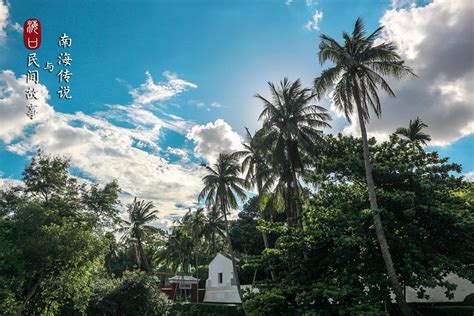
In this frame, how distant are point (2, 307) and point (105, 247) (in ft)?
22.0

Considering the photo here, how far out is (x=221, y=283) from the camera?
1646 inches

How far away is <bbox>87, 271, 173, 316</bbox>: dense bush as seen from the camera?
27.8 metres

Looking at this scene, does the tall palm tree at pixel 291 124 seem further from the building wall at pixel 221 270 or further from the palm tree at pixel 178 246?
the palm tree at pixel 178 246

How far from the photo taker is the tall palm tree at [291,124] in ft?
80.3

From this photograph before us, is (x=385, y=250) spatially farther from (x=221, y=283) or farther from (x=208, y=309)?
(x=221, y=283)

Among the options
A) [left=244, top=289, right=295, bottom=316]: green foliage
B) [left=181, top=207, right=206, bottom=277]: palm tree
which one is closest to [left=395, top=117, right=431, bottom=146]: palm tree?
[left=244, top=289, right=295, bottom=316]: green foliage

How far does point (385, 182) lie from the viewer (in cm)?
1877

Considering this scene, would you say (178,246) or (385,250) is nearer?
(385,250)

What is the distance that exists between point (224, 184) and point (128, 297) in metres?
12.2

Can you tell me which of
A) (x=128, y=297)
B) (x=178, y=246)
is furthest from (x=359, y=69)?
(x=178, y=246)

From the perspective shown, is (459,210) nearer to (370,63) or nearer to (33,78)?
(370,63)

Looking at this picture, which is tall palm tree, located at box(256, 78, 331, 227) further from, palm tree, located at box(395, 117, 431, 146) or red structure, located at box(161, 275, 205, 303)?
red structure, located at box(161, 275, 205, 303)

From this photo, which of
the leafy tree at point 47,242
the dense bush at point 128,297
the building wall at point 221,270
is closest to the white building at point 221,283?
the building wall at point 221,270

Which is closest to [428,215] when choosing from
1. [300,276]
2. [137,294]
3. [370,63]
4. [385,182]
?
[385,182]
